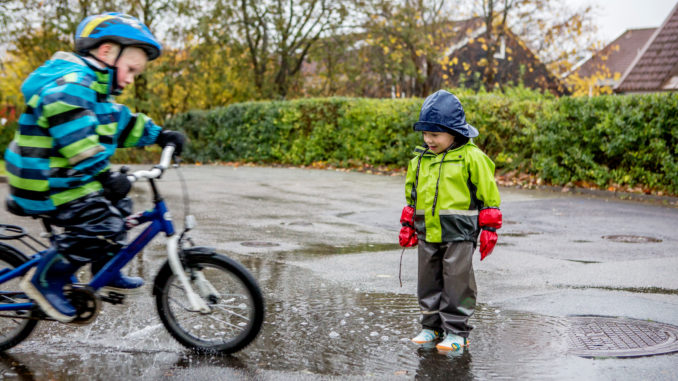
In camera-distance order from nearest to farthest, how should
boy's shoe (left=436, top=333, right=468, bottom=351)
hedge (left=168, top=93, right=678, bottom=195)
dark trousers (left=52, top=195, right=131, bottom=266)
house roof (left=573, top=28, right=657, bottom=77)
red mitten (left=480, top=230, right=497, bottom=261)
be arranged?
dark trousers (left=52, top=195, right=131, bottom=266), red mitten (left=480, top=230, right=497, bottom=261), boy's shoe (left=436, top=333, right=468, bottom=351), hedge (left=168, top=93, right=678, bottom=195), house roof (left=573, top=28, right=657, bottom=77)

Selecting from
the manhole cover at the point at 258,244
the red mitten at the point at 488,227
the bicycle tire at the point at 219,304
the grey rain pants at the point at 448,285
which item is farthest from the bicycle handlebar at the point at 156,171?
the manhole cover at the point at 258,244

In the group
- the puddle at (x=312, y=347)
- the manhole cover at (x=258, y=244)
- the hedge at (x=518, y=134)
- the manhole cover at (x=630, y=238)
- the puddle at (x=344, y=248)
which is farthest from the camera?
the hedge at (x=518, y=134)

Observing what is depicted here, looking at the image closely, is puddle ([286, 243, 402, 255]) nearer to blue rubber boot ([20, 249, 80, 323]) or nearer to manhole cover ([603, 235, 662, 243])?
manhole cover ([603, 235, 662, 243])

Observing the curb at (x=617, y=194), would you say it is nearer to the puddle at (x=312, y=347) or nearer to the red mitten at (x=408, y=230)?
the puddle at (x=312, y=347)

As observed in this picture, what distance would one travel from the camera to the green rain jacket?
4.28 m

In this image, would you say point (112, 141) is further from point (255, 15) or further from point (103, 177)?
Answer: point (255, 15)

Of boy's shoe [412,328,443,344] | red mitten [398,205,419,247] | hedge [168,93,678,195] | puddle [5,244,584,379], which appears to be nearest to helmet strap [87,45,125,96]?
puddle [5,244,584,379]

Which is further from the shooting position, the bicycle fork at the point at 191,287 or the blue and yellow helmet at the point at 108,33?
the bicycle fork at the point at 191,287

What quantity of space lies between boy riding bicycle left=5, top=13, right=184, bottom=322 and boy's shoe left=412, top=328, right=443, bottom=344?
1739 mm

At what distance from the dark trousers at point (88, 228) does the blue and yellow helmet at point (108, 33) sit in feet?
2.72

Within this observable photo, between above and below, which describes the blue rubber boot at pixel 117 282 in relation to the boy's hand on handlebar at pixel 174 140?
below

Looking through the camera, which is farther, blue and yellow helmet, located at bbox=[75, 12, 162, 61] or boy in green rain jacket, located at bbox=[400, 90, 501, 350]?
boy in green rain jacket, located at bbox=[400, 90, 501, 350]

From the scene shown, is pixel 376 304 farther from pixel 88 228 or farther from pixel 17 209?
pixel 17 209

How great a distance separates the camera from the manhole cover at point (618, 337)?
4215 millimetres
